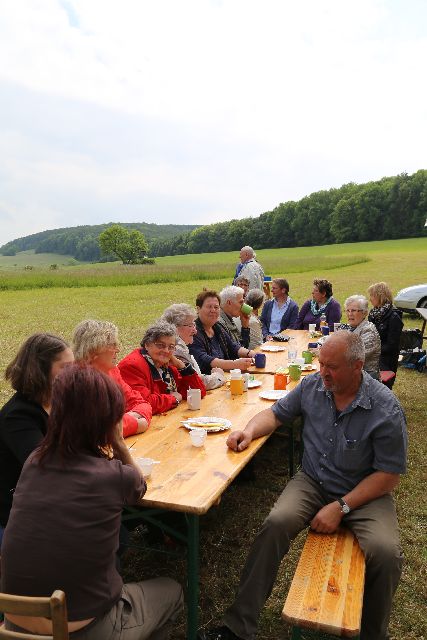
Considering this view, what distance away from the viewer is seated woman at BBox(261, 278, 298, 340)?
306 inches

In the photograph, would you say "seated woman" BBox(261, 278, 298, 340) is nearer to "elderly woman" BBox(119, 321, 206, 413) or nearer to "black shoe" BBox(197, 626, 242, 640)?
"elderly woman" BBox(119, 321, 206, 413)

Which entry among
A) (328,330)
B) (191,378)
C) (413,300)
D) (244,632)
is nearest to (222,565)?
(244,632)

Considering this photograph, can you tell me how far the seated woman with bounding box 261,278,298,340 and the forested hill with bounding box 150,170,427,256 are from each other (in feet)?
174

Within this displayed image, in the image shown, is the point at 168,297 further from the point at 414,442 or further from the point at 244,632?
the point at 244,632

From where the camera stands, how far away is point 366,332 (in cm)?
521

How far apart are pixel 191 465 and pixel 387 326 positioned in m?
3.87

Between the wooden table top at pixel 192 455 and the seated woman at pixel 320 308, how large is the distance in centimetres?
357

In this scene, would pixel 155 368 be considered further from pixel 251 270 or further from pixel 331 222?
pixel 331 222

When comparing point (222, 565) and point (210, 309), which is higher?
point (210, 309)

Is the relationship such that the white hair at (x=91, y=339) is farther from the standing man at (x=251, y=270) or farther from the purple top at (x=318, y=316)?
the standing man at (x=251, y=270)

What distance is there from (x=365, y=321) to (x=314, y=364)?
78 centimetres

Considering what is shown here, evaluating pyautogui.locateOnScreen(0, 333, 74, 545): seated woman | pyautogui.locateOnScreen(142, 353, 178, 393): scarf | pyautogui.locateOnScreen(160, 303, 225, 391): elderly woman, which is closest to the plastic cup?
pyautogui.locateOnScreen(160, 303, 225, 391): elderly woman

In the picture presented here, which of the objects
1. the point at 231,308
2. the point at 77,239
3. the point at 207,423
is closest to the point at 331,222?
the point at 77,239

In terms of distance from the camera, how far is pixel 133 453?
117 inches
